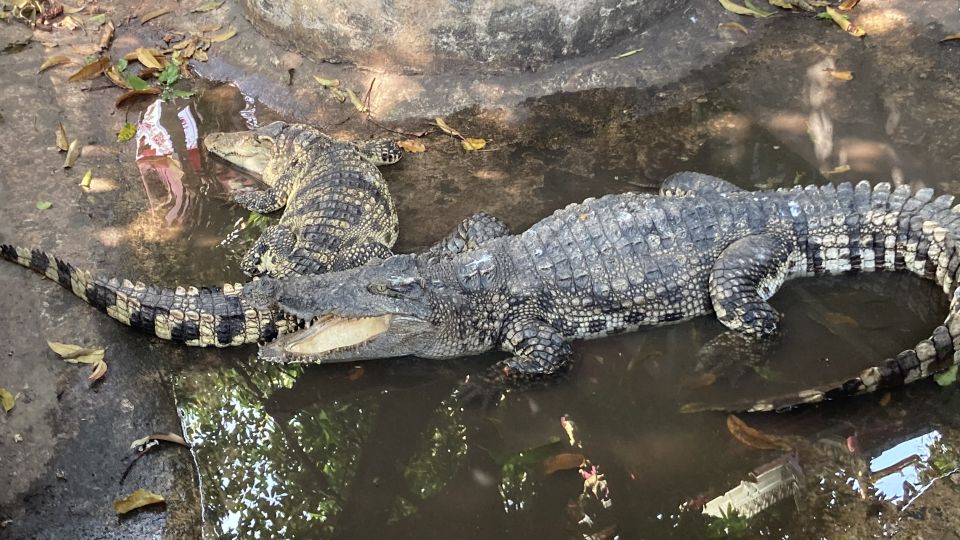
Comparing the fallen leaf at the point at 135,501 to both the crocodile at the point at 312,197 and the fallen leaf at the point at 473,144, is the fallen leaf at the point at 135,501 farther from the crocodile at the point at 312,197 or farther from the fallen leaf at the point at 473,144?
the fallen leaf at the point at 473,144

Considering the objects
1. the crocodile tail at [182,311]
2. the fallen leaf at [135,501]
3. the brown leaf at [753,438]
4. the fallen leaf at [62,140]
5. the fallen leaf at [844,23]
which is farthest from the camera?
the fallen leaf at [844,23]

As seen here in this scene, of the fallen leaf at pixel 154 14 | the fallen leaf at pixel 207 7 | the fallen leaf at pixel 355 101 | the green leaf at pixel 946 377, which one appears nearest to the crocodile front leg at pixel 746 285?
the green leaf at pixel 946 377

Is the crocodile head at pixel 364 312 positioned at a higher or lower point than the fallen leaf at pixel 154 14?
higher

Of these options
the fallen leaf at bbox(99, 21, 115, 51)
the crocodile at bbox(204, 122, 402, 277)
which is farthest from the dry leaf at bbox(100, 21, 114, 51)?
the crocodile at bbox(204, 122, 402, 277)

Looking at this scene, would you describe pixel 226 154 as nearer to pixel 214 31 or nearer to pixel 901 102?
pixel 214 31

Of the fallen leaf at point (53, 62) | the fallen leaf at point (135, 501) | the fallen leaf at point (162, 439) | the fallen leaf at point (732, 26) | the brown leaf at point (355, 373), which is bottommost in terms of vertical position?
the fallen leaf at point (53, 62)

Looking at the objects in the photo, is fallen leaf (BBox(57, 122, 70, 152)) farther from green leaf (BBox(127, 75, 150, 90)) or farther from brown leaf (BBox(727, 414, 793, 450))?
brown leaf (BBox(727, 414, 793, 450))

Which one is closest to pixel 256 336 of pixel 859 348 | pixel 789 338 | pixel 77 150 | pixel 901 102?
pixel 77 150

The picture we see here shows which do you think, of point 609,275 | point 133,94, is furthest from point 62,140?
point 609,275
